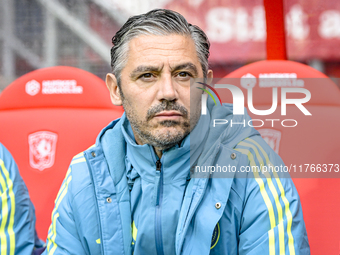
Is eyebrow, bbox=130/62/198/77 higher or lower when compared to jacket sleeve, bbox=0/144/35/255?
higher

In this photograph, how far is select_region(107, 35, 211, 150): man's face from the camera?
102cm

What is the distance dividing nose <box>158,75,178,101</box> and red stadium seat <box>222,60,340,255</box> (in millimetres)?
401

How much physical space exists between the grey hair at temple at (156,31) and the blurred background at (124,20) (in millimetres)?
1183

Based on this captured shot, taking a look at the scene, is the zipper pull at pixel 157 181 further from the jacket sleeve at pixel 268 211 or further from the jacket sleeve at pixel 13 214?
the jacket sleeve at pixel 13 214

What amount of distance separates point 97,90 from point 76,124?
169mm

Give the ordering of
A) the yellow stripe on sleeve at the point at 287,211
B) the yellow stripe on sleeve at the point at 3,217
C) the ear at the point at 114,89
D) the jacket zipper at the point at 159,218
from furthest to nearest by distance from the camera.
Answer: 1. the ear at the point at 114,89
2. the yellow stripe on sleeve at the point at 3,217
3. the jacket zipper at the point at 159,218
4. the yellow stripe on sleeve at the point at 287,211

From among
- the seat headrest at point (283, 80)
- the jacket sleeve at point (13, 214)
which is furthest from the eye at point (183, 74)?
the jacket sleeve at point (13, 214)

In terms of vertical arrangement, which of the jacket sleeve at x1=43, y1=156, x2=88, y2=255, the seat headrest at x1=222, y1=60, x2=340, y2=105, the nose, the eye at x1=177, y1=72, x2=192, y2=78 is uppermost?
the seat headrest at x1=222, y1=60, x2=340, y2=105

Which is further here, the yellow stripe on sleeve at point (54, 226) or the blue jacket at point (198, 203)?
the yellow stripe on sleeve at point (54, 226)

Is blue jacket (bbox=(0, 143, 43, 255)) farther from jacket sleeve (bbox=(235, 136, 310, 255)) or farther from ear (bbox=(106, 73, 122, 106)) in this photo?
jacket sleeve (bbox=(235, 136, 310, 255))

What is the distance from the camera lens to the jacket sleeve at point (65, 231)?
1036 millimetres

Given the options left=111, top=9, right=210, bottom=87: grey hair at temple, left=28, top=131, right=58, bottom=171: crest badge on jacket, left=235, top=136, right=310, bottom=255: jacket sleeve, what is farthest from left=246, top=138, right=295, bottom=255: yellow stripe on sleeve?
left=28, top=131, right=58, bottom=171: crest badge on jacket

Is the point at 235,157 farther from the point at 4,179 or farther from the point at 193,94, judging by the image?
the point at 4,179

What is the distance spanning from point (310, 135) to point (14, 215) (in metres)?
1.01
